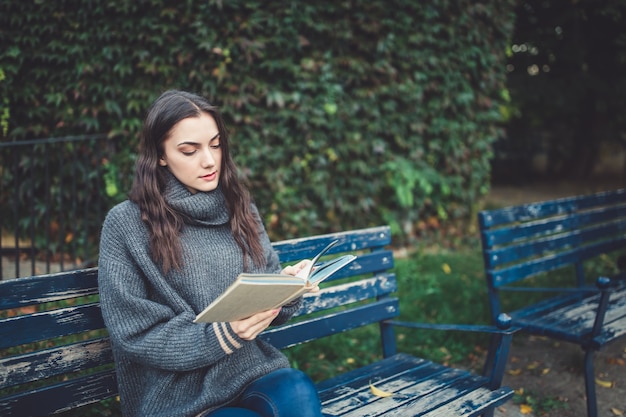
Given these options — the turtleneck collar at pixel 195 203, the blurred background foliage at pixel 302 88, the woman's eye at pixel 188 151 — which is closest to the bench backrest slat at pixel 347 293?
the turtleneck collar at pixel 195 203

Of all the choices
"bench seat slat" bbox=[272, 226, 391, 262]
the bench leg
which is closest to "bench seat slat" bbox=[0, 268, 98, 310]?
"bench seat slat" bbox=[272, 226, 391, 262]

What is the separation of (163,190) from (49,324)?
2.01ft

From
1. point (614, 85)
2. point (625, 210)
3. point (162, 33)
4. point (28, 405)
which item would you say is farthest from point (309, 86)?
point (614, 85)

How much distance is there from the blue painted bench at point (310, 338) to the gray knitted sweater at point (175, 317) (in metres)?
0.22

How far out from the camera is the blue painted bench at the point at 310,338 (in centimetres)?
181

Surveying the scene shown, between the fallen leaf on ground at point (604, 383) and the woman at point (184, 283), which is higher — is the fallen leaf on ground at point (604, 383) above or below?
below

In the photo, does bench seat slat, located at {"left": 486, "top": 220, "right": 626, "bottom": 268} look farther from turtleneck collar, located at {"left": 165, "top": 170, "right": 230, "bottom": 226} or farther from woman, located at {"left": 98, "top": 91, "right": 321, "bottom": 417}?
turtleneck collar, located at {"left": 165, "top": 170, "right": 230, "bottom": 226}

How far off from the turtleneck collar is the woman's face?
3 centimetres

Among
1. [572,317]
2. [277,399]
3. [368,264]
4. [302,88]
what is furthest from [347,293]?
[302,88]

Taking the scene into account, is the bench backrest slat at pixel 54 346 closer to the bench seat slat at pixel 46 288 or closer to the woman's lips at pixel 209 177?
the bench seat slat at pixel 46 288

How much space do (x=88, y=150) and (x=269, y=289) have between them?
4021mm

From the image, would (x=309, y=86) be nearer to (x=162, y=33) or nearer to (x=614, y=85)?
(x=162, y=33)

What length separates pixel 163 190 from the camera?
6.40 feet

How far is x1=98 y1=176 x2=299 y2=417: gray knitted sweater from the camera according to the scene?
1.70m
